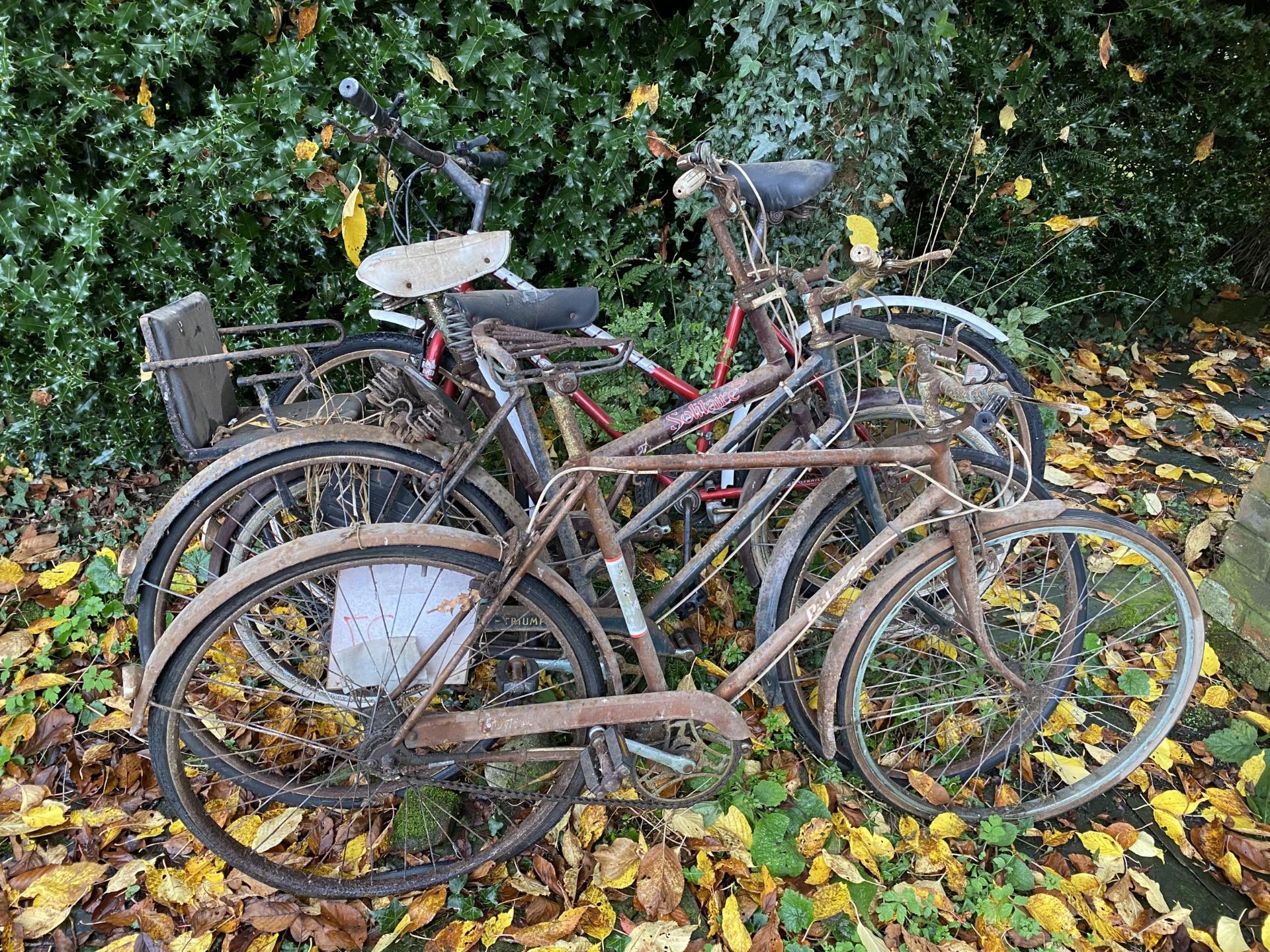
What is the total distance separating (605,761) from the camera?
7.15ft

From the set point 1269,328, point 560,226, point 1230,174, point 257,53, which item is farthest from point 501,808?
point 1269,328

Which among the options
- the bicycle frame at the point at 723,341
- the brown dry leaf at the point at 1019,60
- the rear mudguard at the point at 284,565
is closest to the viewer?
the rear mudguard at the point at 284,565

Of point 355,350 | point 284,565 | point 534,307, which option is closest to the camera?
point 284,565

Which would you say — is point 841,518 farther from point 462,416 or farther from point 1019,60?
point 1019,60

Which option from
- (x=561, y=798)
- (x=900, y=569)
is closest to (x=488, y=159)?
(x=900, y=569)

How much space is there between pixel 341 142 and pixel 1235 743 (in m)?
3.92

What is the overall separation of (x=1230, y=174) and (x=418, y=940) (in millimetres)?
5781

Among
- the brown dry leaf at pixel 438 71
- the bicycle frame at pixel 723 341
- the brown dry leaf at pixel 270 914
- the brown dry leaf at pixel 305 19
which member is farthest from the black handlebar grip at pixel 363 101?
the brown dry leaf at pixel 270 914

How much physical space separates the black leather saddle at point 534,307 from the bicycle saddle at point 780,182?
0.68 metres

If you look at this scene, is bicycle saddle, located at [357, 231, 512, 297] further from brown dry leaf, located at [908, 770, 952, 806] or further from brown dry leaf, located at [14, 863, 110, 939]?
brown dry leaf, located at [908, 770, 952, 806]

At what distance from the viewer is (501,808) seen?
2500 mm

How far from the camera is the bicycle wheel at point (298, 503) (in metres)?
2.29

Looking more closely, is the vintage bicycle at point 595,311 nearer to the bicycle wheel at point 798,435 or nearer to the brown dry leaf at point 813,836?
the bicycle wheel at point 798,435

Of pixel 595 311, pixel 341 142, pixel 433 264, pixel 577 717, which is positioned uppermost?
pixel 341 142
